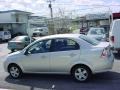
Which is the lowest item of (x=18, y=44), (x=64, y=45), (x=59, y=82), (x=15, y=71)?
(x=18, y=44)

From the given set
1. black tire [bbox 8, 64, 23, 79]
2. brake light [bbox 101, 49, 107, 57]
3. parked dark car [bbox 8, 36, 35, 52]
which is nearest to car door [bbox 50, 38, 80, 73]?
brake light [bbox 101, 49, 107, 57]

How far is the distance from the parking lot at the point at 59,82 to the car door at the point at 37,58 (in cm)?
47

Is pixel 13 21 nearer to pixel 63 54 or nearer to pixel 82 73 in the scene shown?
pixel 63 54

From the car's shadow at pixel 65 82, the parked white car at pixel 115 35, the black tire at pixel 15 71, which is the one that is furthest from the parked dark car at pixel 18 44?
the black tire at pixel 15 71

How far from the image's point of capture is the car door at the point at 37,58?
979 cm

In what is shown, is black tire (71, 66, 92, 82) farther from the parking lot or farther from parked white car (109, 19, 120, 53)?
parked white car (109, 19, 120, 53)

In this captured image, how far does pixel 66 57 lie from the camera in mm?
9375

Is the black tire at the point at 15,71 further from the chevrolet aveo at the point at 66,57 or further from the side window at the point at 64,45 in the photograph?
the side window at the point at 64,45

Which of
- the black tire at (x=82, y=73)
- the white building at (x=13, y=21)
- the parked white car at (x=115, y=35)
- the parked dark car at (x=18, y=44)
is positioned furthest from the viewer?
the white building at (x=13, y=21)

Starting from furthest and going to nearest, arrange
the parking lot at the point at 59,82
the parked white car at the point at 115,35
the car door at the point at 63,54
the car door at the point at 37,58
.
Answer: the parked white car at the point at 115,35, the car door at the point at 37,58, the car door at the point at 63,54, the parking lot at the point at 59,82

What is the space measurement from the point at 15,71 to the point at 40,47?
1.45 m

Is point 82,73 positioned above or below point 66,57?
below

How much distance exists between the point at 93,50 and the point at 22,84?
275 cm

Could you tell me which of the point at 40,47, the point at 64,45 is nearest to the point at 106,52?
the point at 64,45
